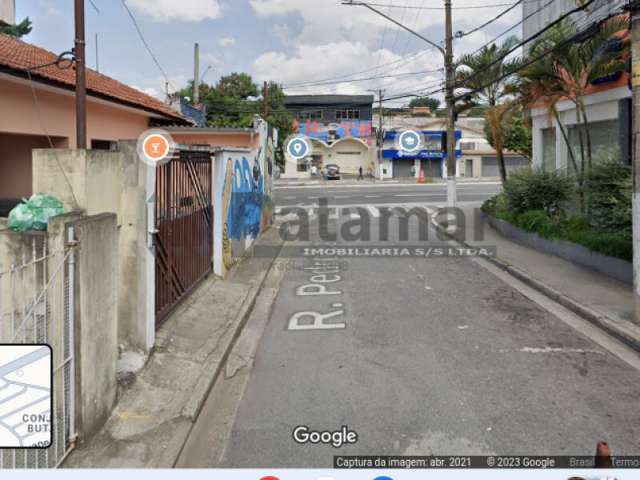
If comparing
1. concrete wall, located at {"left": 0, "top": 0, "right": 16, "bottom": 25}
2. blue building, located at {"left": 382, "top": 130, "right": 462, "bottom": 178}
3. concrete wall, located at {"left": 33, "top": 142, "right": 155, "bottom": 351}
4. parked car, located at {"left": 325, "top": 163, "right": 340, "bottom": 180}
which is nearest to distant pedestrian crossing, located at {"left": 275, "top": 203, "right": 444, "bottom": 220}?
concrete wall, located at {"left": 0, "top": 0, "right": 16, "bottom": 25}

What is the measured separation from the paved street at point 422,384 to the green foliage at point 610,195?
229 cm

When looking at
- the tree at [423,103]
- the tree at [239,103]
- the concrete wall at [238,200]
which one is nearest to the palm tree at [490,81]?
the concrete wall at [238,200]

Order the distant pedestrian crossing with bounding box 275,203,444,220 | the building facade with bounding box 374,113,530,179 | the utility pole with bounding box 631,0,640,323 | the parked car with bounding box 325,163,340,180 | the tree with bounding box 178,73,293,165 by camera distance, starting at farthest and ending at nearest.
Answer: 1. the building facade with bounding box 374,113,530,179
2. the parked car with bounding box 325,163,340,180
3. the tree with bounding box 178,73,293,165
4. the distant pedestrian crossing with bounding box 275,203,444,220
5. the utility pole with bounding box 631,0,640,323

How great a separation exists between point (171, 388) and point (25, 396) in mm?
1852

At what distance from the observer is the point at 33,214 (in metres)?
4.06

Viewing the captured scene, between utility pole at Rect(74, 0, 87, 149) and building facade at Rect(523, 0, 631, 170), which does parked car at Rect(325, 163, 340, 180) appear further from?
utility pole at Rect(74, 0, 87, 149)

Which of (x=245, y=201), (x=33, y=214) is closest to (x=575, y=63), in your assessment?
(x=245, y=201)

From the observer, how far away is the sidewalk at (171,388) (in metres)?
3.85

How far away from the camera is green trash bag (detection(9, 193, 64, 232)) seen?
402cm

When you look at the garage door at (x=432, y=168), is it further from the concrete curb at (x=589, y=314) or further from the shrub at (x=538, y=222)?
the concrete curb at (x=589, y=314)

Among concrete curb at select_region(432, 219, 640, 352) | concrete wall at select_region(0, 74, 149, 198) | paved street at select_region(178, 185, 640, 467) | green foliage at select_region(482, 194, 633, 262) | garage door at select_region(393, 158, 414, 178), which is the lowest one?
paved street at select_region(178, 185, 640, 467)

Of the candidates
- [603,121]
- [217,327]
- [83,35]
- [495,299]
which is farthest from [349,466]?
[603,121]

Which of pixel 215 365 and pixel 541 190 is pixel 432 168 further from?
pixel 215 365

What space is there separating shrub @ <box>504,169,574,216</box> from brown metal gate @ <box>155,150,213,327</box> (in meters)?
8.62
